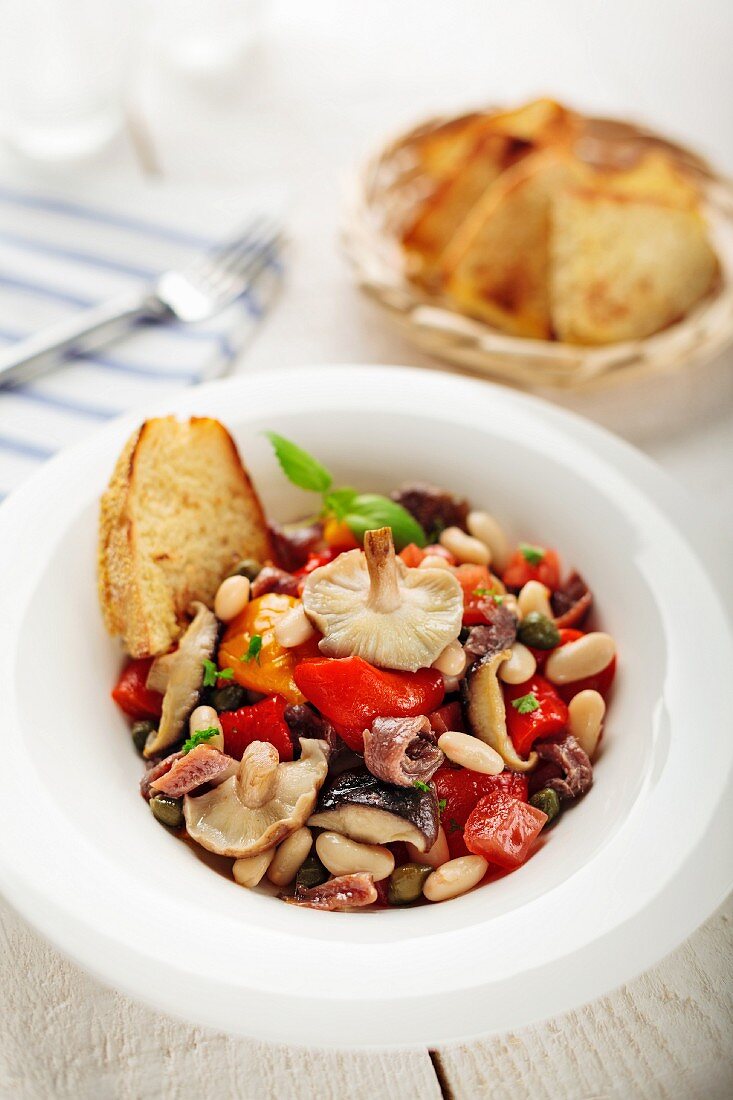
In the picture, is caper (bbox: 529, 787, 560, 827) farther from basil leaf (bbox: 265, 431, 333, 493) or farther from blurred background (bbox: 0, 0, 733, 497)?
blurred background (bbox: 0, 0, 733, 497)

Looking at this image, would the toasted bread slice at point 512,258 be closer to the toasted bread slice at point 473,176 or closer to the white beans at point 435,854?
the toasted bread slice at point 473,176

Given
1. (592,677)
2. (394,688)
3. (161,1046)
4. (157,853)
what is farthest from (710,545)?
(161,1046)

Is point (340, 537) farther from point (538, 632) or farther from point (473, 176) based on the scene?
point (473, 176)

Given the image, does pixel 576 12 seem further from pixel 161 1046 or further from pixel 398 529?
pixel 161 1046

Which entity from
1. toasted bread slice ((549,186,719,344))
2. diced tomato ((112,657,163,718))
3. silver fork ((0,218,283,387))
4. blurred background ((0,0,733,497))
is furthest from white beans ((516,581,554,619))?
silver fork ((0,218,283,387))

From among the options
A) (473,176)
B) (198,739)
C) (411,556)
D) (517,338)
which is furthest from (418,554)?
(473,176)

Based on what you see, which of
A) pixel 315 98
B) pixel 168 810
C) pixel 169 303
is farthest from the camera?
pixel 315 98
